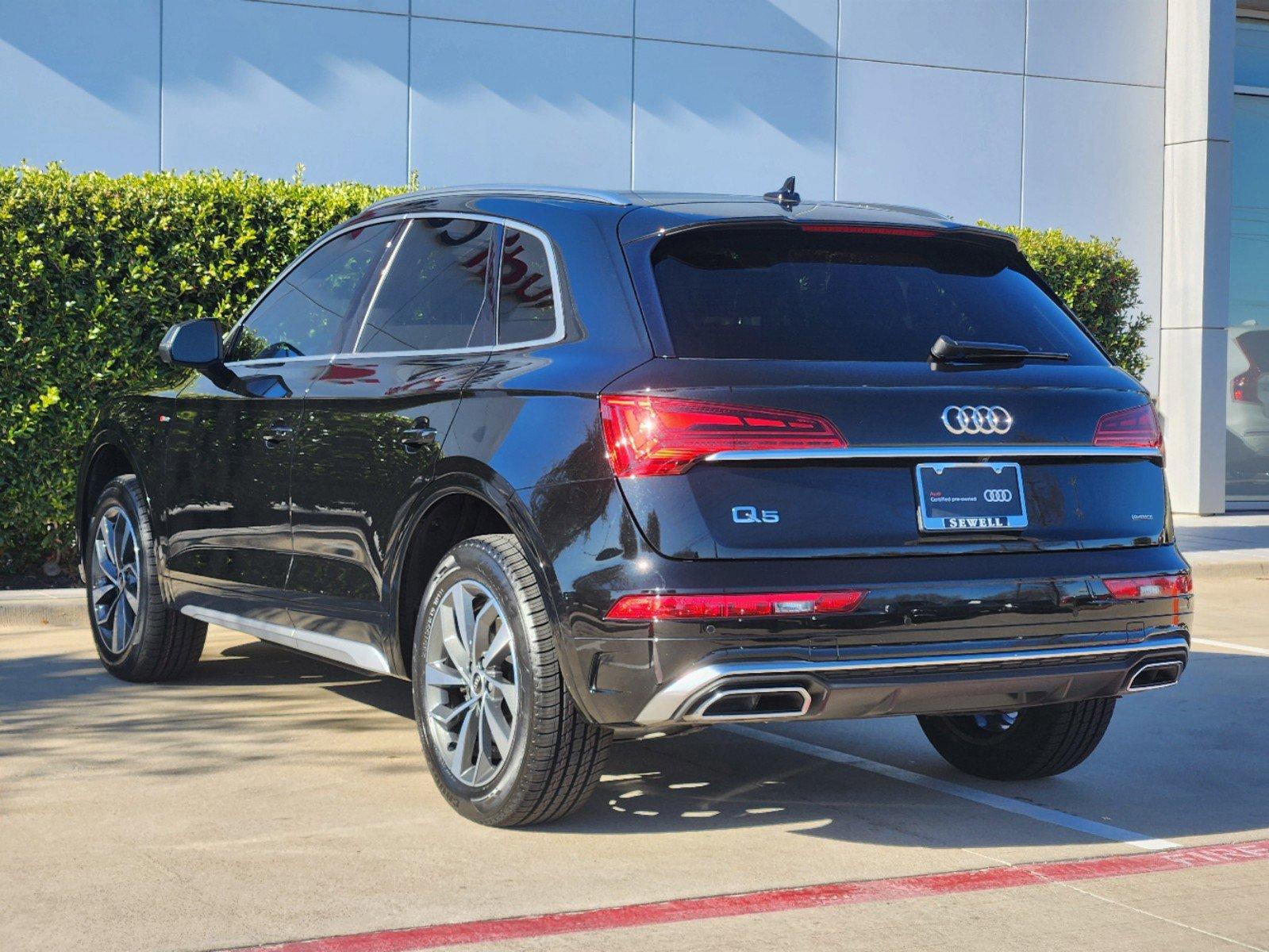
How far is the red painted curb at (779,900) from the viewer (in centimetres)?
390

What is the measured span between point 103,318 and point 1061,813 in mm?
6420

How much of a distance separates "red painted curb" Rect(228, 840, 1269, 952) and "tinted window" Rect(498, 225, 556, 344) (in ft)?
5.36

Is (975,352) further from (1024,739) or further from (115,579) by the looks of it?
(115,579)

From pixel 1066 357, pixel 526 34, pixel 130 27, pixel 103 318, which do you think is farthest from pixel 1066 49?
pixel 1066 357

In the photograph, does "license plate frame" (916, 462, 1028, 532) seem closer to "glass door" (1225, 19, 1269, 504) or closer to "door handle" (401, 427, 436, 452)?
"door handle" (401, 427, 436, 452)

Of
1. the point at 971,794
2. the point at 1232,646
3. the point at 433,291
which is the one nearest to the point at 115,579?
the point at 433,291

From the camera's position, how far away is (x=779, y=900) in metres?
4.26

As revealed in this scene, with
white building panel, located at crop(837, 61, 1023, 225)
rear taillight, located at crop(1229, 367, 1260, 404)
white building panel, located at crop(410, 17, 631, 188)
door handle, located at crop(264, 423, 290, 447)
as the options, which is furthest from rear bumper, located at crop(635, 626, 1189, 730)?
rear taillight, located at crop(1229, 367, 1260, 404)

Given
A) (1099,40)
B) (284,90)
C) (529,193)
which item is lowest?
(529,193)

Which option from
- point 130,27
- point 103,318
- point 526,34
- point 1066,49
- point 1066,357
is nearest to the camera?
point 1066,357

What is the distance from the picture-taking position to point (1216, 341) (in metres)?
17.2

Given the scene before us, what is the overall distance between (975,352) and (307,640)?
98.0 inches

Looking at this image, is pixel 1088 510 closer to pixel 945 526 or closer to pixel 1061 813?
pixel 945 526

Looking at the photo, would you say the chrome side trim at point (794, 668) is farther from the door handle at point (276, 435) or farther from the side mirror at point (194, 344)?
the side mirror at point (194, 344)
